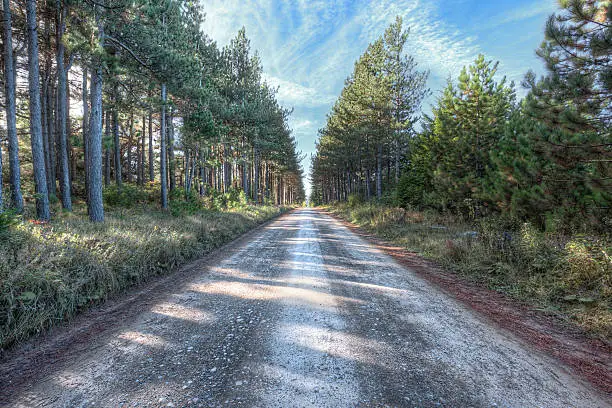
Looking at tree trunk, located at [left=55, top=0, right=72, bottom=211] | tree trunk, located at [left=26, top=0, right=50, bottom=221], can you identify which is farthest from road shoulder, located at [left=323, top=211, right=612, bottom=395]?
tree trunk, located at [left=55, top=0, right=72, bottom=211]

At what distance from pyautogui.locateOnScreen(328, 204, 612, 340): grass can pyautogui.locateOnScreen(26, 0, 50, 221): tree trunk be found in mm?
11470

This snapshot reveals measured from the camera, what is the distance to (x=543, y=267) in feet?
15.2

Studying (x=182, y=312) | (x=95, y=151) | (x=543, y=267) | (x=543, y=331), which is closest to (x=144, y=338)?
(x=182, y=312)

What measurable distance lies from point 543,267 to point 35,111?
1319 cm

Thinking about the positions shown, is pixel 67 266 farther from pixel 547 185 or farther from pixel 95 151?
pixel 547 185

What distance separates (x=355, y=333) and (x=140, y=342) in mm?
2476

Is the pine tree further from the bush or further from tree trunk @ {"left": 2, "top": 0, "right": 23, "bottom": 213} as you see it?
tree trunk @ {"left": 2, "top": 0, "right": 23, "bottom": 213}

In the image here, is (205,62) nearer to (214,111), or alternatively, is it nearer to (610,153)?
(214,111)

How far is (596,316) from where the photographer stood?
318 cm

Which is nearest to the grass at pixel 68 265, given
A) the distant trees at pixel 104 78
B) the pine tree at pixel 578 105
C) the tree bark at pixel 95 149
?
the tree bark at pixel 95 149

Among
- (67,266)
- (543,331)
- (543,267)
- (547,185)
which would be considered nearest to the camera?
(543,331)

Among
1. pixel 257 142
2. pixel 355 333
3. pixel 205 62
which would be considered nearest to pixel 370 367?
pixel 355 333

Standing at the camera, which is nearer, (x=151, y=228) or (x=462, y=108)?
(x=151, y=228)

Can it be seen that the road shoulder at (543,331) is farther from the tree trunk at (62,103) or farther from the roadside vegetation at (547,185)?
the tree trunk at (62,103)
